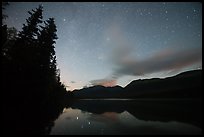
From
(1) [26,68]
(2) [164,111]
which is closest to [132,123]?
(2) [164,111]

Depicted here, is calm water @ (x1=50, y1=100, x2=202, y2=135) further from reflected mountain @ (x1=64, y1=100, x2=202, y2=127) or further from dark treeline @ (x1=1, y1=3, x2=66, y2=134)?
dark treeline @ (x1=1, y1=3, x2=66, y2=134)

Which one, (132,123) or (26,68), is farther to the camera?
(26,68)

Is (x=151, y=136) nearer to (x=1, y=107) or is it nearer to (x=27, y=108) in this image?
(x=1, y=107)

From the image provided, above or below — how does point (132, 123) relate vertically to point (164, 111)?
below

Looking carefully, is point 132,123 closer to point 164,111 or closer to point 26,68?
point 164,111

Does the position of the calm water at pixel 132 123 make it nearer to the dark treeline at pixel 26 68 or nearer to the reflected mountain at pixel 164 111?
the reflected mountain at pixel 164 111

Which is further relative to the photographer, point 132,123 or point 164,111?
point 164,111

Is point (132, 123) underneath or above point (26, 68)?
underneath

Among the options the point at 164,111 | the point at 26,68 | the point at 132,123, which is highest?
the point at 26,68

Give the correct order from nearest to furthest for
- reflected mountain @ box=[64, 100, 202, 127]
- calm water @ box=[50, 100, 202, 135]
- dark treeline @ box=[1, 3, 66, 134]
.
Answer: calm water @ box=[50, 100, 202, 135], reflected mountain @ box=[64, 100, 202, 127], dark treeline @ box=[1, 3, 66, 134]

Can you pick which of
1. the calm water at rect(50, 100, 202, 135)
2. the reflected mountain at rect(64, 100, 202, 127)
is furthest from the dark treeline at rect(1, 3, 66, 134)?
the reflected mountain at rect(64, 100, 202, 127)

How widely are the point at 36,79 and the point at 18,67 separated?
417 cm

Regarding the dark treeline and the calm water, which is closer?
the calm water

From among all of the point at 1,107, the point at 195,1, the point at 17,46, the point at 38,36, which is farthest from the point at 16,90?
the point at 195,1
